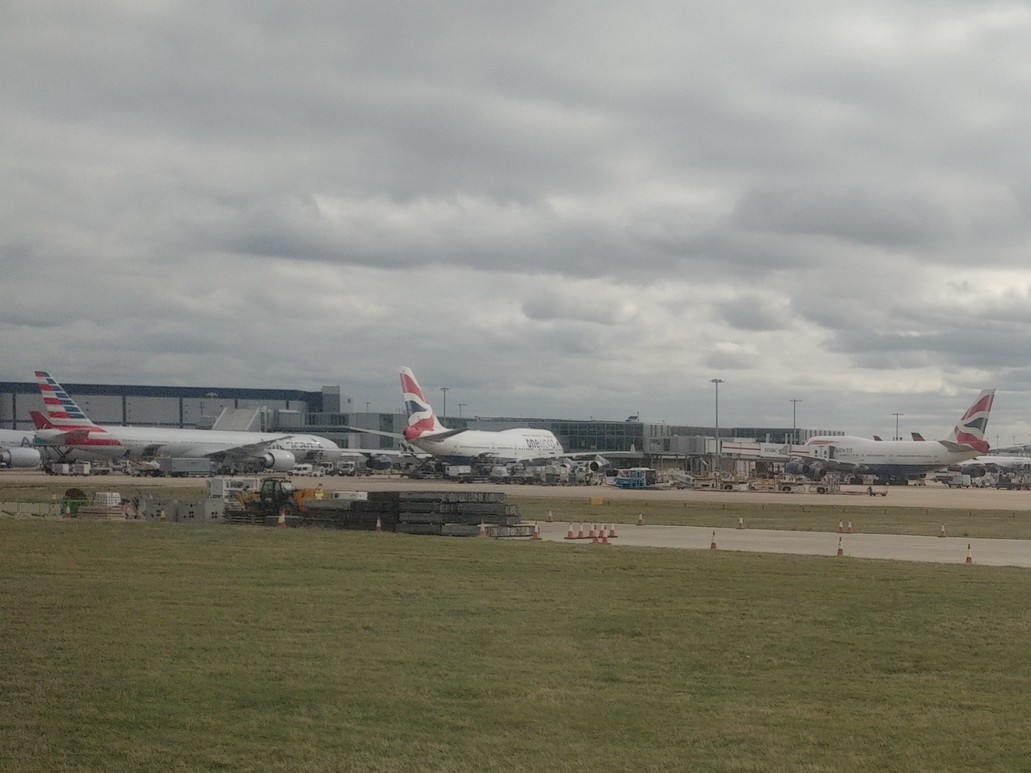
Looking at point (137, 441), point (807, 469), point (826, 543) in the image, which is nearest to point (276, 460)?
point (137, 441)

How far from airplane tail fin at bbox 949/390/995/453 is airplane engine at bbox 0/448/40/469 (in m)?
95.4

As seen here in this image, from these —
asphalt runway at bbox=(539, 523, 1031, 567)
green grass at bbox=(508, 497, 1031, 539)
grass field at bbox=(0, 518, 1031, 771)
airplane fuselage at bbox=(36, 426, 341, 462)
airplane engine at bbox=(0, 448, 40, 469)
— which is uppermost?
airplane fuselage at bbox=(36, 426, 341, 462)

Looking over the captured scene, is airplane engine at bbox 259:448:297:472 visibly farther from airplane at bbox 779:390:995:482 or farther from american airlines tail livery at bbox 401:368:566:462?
airplane at bbox 779:390:995:482

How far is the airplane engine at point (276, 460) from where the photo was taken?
112000mm

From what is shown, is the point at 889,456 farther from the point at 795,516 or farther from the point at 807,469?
the point at 795,516

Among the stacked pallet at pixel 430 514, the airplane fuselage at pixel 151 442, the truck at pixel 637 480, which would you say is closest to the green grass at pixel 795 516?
the stacked pallet at pixel 430 514

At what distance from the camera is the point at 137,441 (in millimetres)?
113938

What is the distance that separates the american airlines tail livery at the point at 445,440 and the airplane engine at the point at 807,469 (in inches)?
1045

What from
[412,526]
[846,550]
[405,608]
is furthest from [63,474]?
[405,608]

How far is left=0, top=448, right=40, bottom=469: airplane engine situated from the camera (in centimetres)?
11856

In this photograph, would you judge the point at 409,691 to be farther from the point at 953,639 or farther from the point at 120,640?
the point at 953,639

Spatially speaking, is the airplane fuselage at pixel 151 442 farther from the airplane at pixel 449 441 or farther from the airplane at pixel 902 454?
the airplane at pixel 902 454

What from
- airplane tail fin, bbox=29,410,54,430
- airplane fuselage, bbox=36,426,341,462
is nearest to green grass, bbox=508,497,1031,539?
airplane fuselage, bbox=36,426,341,462

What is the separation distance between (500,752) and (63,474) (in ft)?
351
